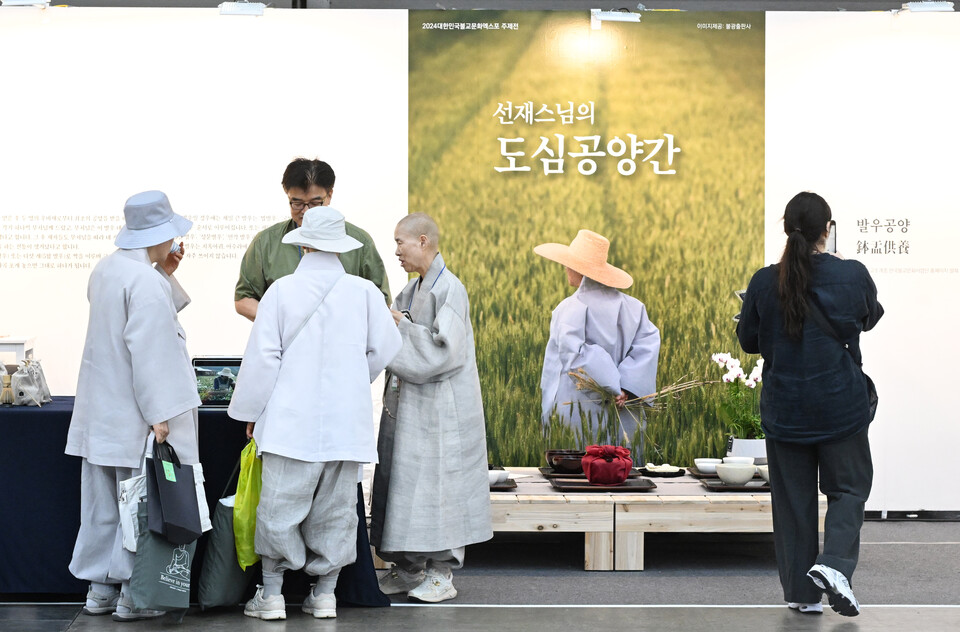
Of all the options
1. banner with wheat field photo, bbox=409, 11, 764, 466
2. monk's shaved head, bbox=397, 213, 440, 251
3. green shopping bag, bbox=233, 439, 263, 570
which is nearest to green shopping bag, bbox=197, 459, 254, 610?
green shopping bag, bbox=233, 439, 263, 570

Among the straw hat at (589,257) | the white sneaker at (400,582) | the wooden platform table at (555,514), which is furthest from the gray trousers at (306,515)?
the straw hat at (589,257)

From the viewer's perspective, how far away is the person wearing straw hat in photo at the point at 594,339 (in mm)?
6047

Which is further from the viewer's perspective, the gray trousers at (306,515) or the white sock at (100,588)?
the white sock at (100,588)

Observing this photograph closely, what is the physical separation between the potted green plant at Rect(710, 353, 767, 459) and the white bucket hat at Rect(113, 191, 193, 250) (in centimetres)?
Result: 275

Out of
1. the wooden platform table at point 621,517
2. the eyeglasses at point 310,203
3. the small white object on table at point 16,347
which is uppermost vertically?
the eyeglasses at point 310,203

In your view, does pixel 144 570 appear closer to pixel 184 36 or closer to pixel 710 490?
pixel 710 490

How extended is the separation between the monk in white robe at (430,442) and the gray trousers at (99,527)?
94 centimetres

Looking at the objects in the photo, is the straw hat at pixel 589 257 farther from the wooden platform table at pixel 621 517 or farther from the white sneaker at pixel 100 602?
the white sneaker at pixel 100 602

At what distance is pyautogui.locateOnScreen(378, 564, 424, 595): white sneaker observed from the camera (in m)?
4.51

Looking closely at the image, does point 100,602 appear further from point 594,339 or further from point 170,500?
point 594,339

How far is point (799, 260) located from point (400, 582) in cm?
190

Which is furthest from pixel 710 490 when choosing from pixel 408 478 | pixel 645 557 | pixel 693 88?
pixel 693 88

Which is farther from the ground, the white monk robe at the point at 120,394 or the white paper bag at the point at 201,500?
the white monk robe at the point at 120,394

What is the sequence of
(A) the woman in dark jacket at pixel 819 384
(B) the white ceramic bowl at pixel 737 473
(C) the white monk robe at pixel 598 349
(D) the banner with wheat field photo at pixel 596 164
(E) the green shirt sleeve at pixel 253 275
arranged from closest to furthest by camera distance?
(A) the woman in dark jacket at pixel 819 384
(E) the green shirt sleeve at pixel 253 275
(B) the white ceramic bowl at pixel 737 473
(C) the white monk robe at pixel 598 349
(D) the banner with wheat field photo at pixel 596 164
